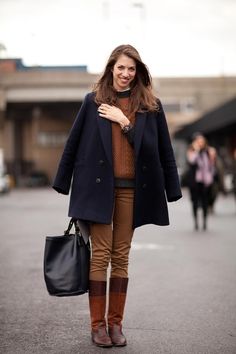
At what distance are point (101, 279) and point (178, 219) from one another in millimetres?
11864

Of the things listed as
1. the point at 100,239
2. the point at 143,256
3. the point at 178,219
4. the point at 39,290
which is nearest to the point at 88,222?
the point at 100,239

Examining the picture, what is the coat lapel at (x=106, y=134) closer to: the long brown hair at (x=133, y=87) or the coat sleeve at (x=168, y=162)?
the long brown hair at (x=133, y=87)

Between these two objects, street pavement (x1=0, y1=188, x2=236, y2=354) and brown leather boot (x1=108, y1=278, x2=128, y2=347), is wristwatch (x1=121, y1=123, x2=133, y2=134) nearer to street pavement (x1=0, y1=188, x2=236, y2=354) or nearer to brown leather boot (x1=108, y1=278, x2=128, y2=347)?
brown leather boot (x1=108, y1=278, x2=128, y2=347)

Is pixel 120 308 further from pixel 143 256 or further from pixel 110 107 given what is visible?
pixel 143 256

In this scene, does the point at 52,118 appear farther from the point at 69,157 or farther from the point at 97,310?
the point at 97,310

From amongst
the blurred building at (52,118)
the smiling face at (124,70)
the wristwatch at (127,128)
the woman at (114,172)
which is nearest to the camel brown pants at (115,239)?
the woman at (114,172)

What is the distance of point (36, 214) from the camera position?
1803 cm

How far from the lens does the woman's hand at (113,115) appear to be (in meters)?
4.55

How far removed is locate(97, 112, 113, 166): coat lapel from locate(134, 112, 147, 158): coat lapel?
A: 166 millimetres

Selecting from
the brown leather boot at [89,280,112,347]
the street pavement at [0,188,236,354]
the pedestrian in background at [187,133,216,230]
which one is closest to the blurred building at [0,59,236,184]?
the pedestrian in background at [187,133,216,230]

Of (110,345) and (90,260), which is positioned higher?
(90,260)

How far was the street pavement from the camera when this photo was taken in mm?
4594

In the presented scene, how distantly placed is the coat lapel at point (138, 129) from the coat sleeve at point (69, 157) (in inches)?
14.1

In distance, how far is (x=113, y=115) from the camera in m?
4.55
